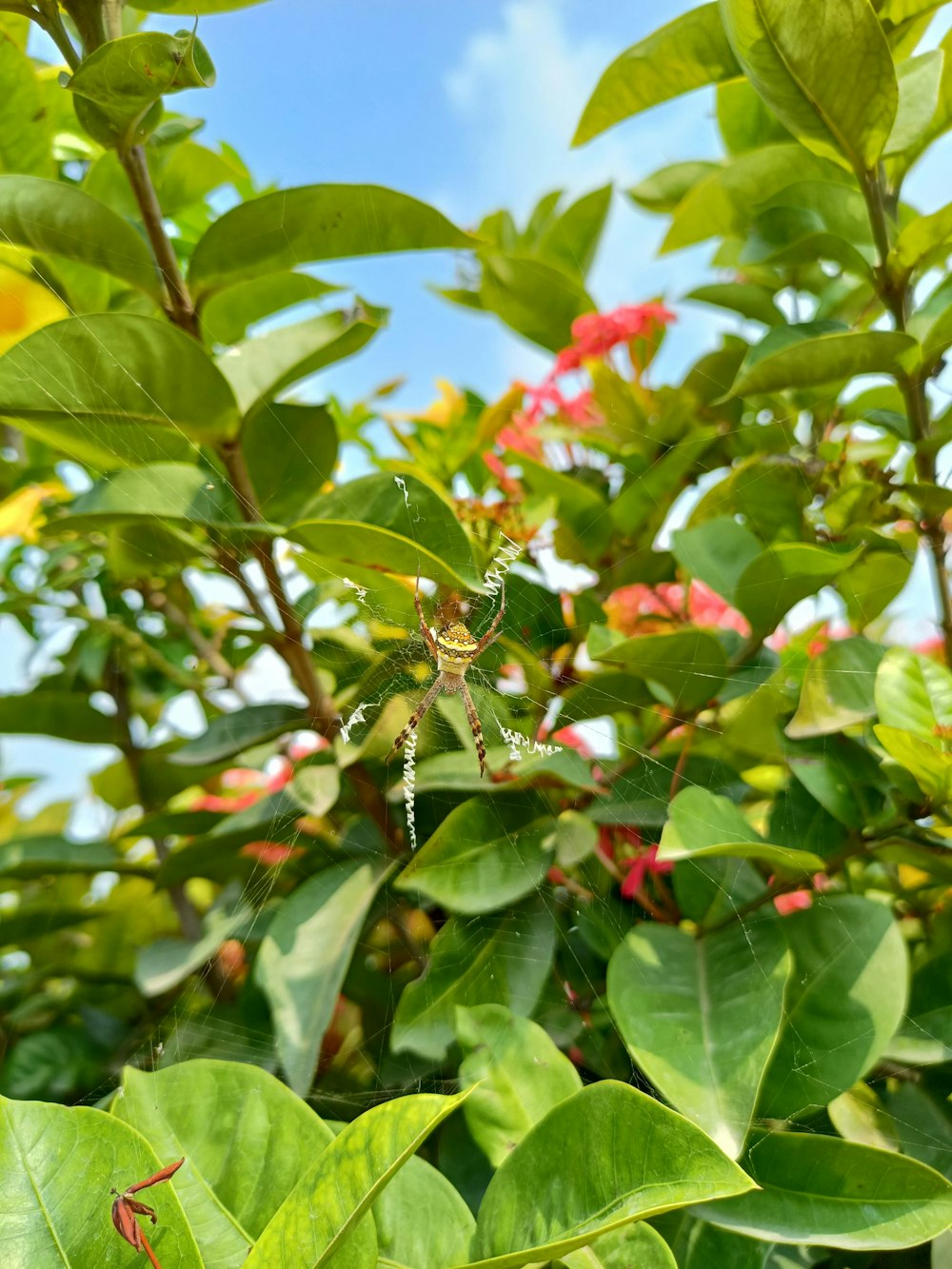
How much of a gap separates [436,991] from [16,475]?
1002 millimetres

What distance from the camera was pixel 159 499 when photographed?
0.93 metres

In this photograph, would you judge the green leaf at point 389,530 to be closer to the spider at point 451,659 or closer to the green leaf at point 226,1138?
the spider at point 451,659

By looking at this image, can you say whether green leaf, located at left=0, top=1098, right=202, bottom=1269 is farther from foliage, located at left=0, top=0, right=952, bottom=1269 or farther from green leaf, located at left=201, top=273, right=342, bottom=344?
green leaf, located at left=201, top=273, right=342, bottom=344

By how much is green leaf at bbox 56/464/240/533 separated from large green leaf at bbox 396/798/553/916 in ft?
1.18

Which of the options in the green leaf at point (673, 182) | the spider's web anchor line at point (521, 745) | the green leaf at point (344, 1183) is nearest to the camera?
the green leaf at point (344, 1183)

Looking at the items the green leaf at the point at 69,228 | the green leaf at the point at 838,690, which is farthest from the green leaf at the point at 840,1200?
the green leaf at the point at 69,228

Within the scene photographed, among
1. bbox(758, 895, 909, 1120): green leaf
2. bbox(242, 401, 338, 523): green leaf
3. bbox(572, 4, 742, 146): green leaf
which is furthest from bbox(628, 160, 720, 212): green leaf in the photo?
bbox(758, 895, 909, 1120): green leaf

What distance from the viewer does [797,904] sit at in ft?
2.93

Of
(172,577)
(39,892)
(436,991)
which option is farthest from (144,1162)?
(39,892)

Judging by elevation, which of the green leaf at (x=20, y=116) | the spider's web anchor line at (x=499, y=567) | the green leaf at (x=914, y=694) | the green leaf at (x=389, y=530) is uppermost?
the green leaf at (x=20, y=116)

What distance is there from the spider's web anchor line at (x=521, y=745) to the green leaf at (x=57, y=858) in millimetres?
594

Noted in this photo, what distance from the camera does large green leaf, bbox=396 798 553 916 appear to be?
832 mm

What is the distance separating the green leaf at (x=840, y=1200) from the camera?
608 mm

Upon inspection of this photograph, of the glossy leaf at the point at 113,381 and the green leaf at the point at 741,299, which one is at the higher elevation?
the glossy leaf at the point at 113,381
